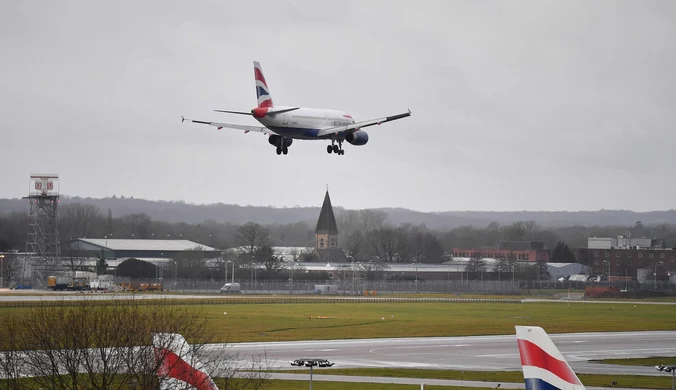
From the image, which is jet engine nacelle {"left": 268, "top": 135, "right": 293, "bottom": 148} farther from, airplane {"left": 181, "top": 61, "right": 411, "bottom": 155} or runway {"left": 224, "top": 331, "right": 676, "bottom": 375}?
runway {"left": 224, "top": 331, "right": 676, "bottom": 375}

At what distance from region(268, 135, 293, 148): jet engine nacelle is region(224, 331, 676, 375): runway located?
1670 centimetres

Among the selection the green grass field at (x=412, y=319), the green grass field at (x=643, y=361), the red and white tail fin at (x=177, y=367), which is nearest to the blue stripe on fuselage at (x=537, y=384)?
the red and white tail fin at (x=177, y=367)

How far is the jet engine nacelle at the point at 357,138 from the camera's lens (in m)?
75.2

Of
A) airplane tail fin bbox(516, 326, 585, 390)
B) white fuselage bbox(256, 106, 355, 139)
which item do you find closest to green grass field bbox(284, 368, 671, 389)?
white fuselage bbox(256, 106, 355, 139)

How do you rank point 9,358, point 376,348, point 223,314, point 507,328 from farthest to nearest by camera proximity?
1. point 223,314
2. point 507,328
3. point 376,348
4. point 9,358

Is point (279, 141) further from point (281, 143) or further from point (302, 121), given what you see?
point (302, 121)

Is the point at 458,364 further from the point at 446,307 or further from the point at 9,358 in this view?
the point at 446,307

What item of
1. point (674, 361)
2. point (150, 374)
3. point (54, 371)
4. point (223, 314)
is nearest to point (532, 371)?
point (150, 374)

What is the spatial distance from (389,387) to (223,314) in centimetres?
7129

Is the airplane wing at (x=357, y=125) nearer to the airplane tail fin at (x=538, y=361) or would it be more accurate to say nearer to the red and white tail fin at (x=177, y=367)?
the red and white tail fin at (x=177, y=367)

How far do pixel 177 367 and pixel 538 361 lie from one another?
14975 millimetres

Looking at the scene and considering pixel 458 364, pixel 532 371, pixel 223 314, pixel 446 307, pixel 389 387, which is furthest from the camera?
pixel 446 307

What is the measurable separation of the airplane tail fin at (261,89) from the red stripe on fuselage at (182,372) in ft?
117

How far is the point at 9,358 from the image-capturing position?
155 feet
